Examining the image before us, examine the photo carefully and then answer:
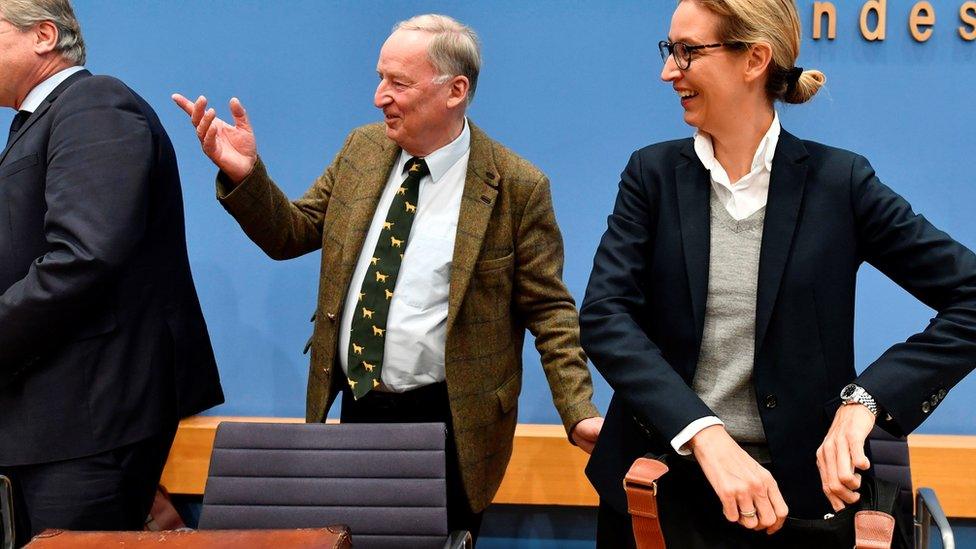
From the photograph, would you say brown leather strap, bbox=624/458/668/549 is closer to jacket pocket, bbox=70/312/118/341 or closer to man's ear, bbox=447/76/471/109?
man's ear, bbox=447/76/471/109

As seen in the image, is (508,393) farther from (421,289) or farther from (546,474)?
(546,474)

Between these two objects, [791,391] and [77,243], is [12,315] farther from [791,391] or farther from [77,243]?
[791,391]

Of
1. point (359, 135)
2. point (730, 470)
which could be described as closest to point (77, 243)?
point (359, 135)

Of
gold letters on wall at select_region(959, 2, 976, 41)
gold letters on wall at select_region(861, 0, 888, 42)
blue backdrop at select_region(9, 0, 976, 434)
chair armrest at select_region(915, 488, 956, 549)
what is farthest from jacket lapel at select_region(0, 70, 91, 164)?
gold letters on wall at select_region(959, 2, 976, 41)

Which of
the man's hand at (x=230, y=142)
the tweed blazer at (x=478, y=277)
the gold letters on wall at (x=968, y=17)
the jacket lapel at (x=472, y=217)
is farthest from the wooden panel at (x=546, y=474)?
the gold letters on wall at (x=968, y=17)

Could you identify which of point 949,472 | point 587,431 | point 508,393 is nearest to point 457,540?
point 587,431

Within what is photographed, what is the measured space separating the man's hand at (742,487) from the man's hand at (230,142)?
3.95 feet

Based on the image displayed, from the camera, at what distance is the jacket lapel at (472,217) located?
84.7 inches

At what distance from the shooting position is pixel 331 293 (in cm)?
221

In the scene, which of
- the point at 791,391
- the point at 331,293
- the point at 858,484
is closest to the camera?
the point at 858,484

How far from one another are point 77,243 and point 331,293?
1.77ft

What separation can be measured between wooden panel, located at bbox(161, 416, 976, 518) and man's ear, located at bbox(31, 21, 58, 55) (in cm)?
139

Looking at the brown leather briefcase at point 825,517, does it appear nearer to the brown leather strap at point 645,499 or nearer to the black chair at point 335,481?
the brown leather strap at point 645,499

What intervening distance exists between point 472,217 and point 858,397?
102 cm
